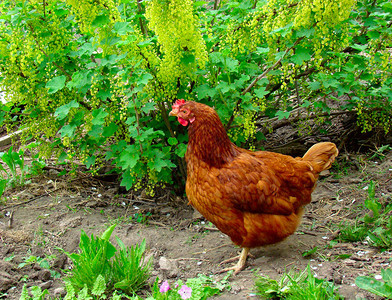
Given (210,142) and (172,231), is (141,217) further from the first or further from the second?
(210,142)

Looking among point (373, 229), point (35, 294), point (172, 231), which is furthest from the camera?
point (172, 231)

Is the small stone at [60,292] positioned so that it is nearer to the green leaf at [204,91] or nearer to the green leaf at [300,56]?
the green leaf at [204,91]

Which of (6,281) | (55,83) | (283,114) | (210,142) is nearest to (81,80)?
(55,83)

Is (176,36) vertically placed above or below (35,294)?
above

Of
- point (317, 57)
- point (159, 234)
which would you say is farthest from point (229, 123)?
point (159, 234)

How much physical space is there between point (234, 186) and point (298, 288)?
3.01 ft

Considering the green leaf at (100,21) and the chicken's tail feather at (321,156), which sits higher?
the green leaf at (100,21)

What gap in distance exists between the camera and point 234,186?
9.39 feet

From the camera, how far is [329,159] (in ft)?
11.1

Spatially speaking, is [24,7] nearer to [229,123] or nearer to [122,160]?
[122,160]

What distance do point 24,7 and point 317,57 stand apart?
222 centimetres

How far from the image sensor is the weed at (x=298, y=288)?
2109 mm

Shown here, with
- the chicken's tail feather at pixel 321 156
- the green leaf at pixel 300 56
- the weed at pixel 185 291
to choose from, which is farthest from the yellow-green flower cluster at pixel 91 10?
the chicken's tail feather at pixel 321 156

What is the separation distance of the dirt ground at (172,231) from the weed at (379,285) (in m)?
0.14
